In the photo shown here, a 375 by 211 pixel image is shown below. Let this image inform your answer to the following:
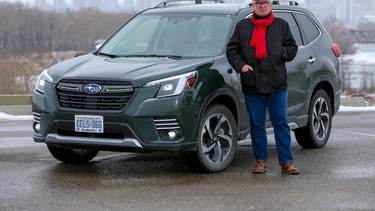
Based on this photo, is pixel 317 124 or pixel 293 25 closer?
pixel 293 25

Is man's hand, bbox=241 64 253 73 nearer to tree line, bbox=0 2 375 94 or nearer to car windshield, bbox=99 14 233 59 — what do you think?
car windshield, bbox=99 14 233 59

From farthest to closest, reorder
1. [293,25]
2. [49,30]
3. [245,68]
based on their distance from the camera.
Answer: [49,30] → [293,25] → [245,68]

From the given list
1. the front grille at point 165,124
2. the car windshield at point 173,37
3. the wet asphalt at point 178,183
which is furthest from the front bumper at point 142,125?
the car windshield at point 173,37

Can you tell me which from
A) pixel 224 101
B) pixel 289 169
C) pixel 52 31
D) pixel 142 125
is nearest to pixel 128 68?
pixel 142 125

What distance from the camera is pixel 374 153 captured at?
9.69 meters

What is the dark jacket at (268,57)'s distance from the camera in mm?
7840

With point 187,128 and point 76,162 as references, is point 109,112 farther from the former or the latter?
point 76,162

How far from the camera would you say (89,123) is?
7.63 metres

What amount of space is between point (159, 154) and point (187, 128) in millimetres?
1941

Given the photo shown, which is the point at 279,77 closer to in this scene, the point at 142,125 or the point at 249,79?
the point at 249,79

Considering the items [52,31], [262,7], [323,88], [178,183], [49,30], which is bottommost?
[52,31]

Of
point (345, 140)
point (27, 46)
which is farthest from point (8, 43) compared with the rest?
point (345, 140)

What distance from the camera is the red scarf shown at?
7.82 m

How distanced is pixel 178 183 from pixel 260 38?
1.56 metres
